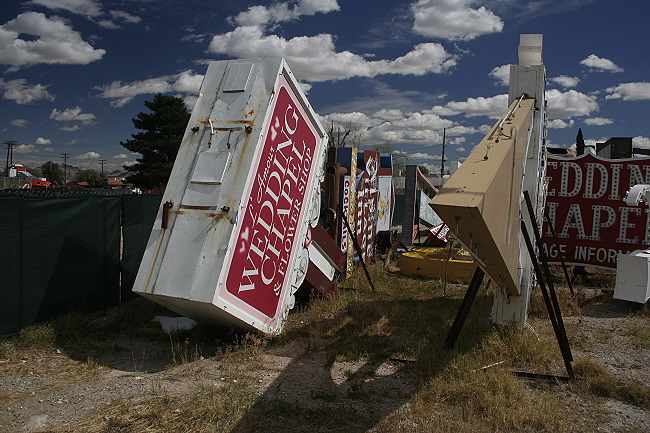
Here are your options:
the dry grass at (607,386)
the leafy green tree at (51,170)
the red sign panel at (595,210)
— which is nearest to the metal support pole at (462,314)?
the dry grass at (607,386)

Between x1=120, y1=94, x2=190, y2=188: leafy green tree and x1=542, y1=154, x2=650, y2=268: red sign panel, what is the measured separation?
36227mm

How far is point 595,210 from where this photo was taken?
452 inches

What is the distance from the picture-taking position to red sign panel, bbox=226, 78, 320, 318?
19.5ft

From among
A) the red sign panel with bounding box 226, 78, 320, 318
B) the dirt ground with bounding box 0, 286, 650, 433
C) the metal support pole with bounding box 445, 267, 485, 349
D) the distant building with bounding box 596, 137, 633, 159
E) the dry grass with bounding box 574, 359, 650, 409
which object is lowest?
the dirt ground with bounding box 0, 286, 650, 433

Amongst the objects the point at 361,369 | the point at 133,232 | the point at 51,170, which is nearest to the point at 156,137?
the point at 133,232

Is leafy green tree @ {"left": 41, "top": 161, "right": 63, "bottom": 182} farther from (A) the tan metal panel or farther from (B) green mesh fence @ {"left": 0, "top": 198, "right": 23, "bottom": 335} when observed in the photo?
(A) the tan metal panel

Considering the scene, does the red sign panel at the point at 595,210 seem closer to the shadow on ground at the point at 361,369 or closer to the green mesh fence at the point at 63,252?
the shadow on ground at the point at 361,369

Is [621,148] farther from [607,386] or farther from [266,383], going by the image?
[266,383]

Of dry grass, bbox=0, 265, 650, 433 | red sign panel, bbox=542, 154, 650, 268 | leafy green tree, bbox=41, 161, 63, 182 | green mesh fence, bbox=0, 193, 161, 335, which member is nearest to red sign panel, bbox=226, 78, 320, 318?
dry grass, bbox=0, 265, 650, 433

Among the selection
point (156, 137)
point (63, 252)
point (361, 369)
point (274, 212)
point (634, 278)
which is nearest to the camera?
point (361, 369)

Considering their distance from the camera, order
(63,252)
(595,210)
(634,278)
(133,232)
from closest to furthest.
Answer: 1. (63,252)
2. (634,278)
3. (133,232)
4. (595,210)

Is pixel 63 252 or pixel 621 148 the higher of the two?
pixel 621 148

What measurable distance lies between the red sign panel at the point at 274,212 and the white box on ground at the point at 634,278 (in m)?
5.31

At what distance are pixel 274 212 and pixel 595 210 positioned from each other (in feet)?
26.9
